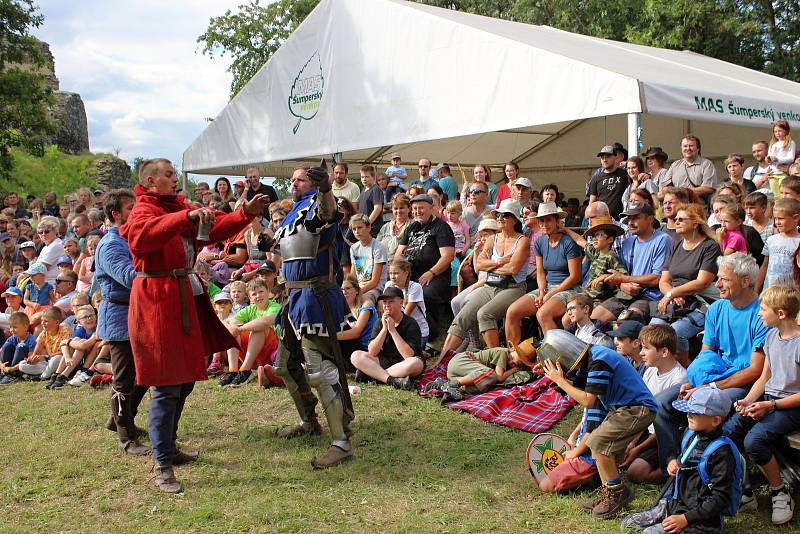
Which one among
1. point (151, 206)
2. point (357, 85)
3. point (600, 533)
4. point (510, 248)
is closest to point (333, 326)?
point (151, 206)

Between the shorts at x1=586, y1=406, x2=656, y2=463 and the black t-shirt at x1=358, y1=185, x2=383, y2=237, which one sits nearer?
the shorts at x1=586, y1=406, x2=656, y2=463

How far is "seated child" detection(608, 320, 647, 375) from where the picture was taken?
16.5 feet

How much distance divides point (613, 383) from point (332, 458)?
184 cm

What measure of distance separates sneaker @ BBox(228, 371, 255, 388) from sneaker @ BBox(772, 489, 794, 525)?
15.0 ft

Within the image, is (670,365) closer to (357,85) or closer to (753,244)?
(753,244)

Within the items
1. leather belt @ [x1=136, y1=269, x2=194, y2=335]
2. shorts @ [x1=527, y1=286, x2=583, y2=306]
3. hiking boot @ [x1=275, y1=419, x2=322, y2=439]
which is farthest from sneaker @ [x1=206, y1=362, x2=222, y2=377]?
shorts @ [x1=527, y1=286, x2=583, y2=306]

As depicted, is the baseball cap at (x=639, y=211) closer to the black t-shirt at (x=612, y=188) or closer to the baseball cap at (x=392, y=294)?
the black t-shirt at (x=612, y=188)

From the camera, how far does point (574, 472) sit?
167 inches

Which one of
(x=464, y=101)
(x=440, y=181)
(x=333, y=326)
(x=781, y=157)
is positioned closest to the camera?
(x=333, y=326)

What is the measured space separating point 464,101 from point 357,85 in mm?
2184

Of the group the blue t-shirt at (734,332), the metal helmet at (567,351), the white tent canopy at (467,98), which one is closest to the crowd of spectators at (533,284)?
the blue t-shirt at (734,332)

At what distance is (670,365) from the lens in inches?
183

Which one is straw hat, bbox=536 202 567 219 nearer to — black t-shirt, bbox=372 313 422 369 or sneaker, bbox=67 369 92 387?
black t-shirt, bbox=372 313 422 369

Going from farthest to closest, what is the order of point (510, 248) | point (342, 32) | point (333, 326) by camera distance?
point (342, 32), point (510, 248), point (333, 326)
